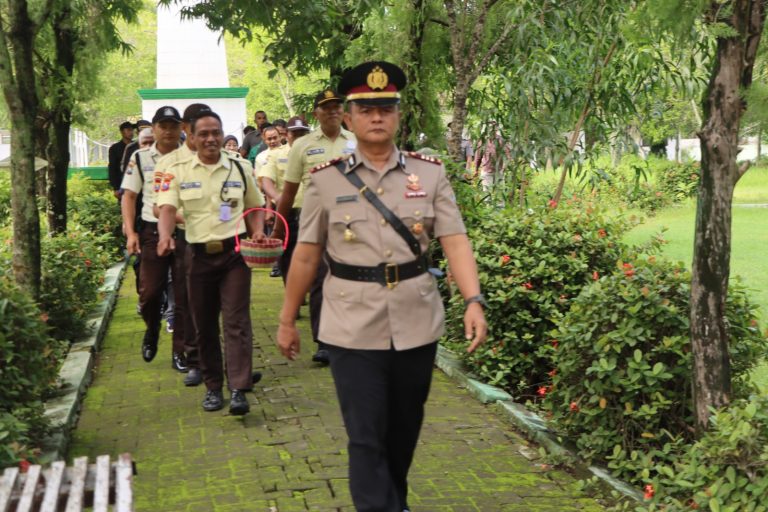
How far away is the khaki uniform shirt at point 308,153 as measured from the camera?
8102 millimetres

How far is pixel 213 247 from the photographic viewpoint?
730cm

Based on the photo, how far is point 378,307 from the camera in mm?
4574

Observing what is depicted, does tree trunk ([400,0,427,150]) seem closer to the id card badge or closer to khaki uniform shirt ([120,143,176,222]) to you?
khaki uniform shirt ([120,143,176,222])

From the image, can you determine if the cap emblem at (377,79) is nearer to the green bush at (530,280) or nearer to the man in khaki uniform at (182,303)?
the man in khaki uniform at (182,303)

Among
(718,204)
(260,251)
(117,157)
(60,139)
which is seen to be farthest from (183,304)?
(117,157)

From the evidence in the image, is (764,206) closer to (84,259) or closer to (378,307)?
(84,259)

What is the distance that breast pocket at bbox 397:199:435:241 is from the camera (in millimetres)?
4629

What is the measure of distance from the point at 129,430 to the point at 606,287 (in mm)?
3183

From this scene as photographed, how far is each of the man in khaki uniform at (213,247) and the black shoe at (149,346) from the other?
5.17ft

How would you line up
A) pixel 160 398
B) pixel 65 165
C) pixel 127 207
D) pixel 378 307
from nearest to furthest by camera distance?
1. pixel 378 307
2. pixel 160 398
3. pixel 127 207
4. pixel 65 165

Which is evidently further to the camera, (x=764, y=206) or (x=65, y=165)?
(x=764, y=206)

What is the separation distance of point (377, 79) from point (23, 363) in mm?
2816

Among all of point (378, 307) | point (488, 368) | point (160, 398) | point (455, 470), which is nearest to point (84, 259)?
point (160, 398)

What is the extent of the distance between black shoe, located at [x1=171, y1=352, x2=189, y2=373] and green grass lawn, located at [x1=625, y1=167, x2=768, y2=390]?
387 centimetres
